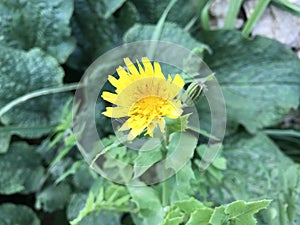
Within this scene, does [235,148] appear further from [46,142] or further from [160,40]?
[46,142]

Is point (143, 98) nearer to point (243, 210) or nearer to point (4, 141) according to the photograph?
point (243, 210)

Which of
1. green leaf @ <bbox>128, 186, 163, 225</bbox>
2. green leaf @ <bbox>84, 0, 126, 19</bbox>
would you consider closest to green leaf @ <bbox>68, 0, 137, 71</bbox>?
green leaf @ <bbox>84, 0, 126, 19</bbox>

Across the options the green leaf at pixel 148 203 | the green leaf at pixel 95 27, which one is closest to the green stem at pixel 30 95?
the green leaf at pixel 95 27

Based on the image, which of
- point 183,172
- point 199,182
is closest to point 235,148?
point 199,182

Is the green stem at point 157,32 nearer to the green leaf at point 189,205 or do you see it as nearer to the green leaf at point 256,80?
the green leaf at point 256,80

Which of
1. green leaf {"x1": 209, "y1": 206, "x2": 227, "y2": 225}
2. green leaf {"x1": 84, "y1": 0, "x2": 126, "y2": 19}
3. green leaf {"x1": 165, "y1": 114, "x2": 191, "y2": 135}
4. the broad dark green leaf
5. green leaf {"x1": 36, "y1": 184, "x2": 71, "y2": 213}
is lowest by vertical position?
green leaf {"x1": 36, "y1": 184, "x2": 71, "y2": 213}

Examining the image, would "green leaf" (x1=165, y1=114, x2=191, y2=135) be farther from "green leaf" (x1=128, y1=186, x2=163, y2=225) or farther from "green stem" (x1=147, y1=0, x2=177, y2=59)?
"green stem" (x1=147, y1=0, x2=177, y2=59)

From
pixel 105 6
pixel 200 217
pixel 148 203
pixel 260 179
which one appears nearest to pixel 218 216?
pixel 200 217
